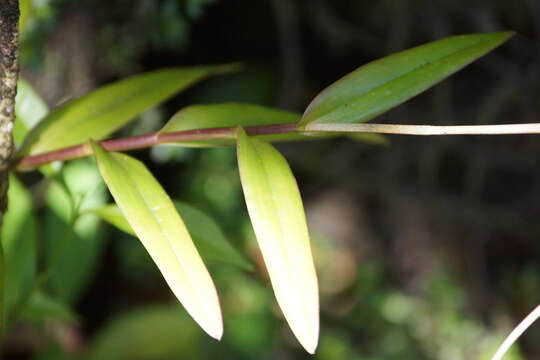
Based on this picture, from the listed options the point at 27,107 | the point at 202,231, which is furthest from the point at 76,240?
the point at 202,231

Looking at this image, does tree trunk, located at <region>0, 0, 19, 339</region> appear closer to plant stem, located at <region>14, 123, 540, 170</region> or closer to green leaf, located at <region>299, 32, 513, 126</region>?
plant stem, located at <region>14, 123, 540, 170</region>

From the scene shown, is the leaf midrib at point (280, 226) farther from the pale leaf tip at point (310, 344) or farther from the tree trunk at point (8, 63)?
the tree trunk at point (8, 63)

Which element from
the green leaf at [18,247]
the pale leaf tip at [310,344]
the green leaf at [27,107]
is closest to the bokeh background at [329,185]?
the green leaf at [18,247]

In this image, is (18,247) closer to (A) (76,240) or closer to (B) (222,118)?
(A) (76,240)

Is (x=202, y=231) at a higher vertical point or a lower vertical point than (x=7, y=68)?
lower

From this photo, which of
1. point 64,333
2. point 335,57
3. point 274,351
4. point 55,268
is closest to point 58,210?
point 55,268
